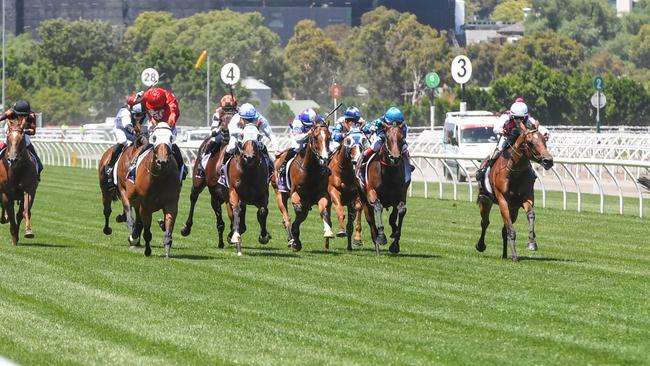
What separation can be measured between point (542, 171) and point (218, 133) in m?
17.2

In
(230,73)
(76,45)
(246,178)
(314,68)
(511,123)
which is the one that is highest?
(76,45)

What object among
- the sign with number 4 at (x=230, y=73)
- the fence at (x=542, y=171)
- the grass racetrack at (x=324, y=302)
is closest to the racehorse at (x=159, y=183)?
the grass racetrack at (x=324, y=302)

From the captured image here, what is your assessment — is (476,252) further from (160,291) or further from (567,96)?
(567,96)

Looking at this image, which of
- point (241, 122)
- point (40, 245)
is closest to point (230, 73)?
point (40, 245)

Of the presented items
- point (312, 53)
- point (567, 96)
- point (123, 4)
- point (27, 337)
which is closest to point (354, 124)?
point (27, 337)

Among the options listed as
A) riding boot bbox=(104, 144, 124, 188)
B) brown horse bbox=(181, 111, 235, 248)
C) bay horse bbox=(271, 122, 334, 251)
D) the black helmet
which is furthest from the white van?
bay horse bbox=(271, 122, 334, 251)

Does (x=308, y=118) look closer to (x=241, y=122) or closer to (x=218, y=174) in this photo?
(x=241, y=122)

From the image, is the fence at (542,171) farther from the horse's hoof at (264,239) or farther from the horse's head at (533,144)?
the horse's hoof at (264,239)

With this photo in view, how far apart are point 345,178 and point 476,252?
1731mm

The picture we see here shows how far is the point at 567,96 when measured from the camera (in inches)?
3169

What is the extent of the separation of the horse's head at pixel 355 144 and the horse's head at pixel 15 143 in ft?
12.8

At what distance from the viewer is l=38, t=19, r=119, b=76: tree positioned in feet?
374

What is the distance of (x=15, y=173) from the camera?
2108 centimetres

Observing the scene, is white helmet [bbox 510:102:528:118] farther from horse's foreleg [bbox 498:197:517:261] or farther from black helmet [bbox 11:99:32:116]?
black helmet [bbox 11:99:32:116]
